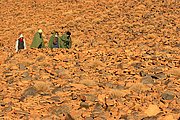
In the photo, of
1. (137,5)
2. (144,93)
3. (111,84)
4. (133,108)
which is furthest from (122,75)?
(137,5)

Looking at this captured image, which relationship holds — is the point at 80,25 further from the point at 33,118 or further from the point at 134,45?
the point at 33,118

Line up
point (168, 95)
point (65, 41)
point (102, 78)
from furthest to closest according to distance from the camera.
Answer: point (65, 41), point (102, 78), point (168, 95)

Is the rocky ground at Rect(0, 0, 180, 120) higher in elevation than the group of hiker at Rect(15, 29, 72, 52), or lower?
lower

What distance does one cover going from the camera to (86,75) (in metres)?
12.6

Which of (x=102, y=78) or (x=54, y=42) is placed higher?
(x=54, y=42)

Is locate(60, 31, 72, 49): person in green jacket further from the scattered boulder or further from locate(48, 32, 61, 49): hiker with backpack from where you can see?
the scattered boulder

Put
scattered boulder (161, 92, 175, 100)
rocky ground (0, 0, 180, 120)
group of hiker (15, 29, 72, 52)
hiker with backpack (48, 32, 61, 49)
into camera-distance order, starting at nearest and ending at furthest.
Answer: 1. rocky ground (0, 0, 180, 120)
2. scattered boulder (161, 92, 175, 100)
3. group of hiker (15, 29, 72, 52)
4. hiker with backpack (48, 32, 61, 49)

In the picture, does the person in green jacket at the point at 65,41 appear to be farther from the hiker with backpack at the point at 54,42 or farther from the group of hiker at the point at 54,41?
the hiker with backpack at the point at 54,42

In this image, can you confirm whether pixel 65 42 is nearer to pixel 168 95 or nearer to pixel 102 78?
pixel 102 78

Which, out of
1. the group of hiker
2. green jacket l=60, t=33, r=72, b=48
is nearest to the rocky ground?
the group of hiker

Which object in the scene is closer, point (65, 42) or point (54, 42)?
point (54, 42)

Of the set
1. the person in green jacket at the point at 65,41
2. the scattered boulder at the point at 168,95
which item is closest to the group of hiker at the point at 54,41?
the person in green jacket at the point at 65,41

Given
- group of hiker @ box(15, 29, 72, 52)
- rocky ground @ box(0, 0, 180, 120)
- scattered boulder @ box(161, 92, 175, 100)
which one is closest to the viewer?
rocky ground @ box(0, 0, 180, 120)

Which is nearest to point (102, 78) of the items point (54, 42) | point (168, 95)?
point (168, 95)
